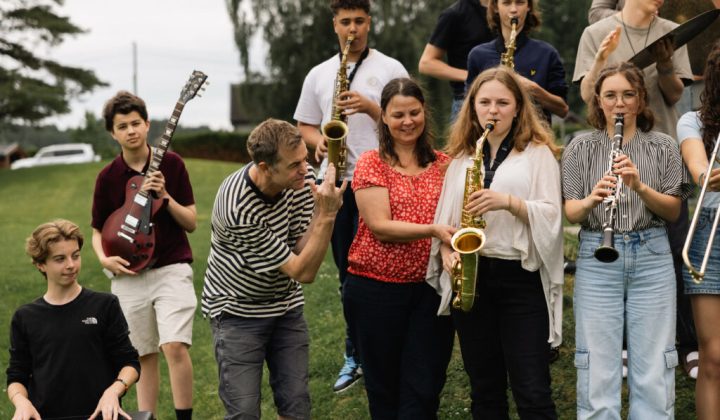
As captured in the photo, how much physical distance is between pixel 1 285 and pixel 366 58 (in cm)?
666

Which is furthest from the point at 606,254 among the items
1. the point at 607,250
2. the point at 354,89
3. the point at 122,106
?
the point at 122,106

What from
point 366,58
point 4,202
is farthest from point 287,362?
point 4,202

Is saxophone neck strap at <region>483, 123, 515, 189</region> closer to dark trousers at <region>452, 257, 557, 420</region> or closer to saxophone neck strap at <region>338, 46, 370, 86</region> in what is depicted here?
dark trousers at <region>452, 257, 557, 420</region>

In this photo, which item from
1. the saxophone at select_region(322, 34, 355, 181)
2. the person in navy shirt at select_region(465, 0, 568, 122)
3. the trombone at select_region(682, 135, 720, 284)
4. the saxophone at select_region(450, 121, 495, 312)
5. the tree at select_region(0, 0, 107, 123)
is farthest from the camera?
the tree at select_region(0, 0, 107, 123)

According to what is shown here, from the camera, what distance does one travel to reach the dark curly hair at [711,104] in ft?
14.3

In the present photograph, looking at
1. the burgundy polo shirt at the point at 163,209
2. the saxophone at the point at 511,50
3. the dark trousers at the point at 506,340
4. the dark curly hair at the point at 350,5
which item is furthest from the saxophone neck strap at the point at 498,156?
the burgundy polo shirt at the point at 163,209

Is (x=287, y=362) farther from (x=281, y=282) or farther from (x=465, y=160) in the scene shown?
(x=465, y=160)

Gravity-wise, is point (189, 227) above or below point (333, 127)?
below

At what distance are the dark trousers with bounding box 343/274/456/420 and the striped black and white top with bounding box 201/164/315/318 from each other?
395mm

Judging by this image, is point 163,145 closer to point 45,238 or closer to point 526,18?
point 45,238

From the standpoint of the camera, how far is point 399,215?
4.55 m

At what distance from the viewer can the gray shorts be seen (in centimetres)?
445

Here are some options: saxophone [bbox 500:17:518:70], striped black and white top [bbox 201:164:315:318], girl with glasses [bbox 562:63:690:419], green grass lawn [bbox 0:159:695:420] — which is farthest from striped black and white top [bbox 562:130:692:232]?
green grass lawn [bbox 0:159:695:420]

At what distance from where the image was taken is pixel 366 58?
580 centimetres
